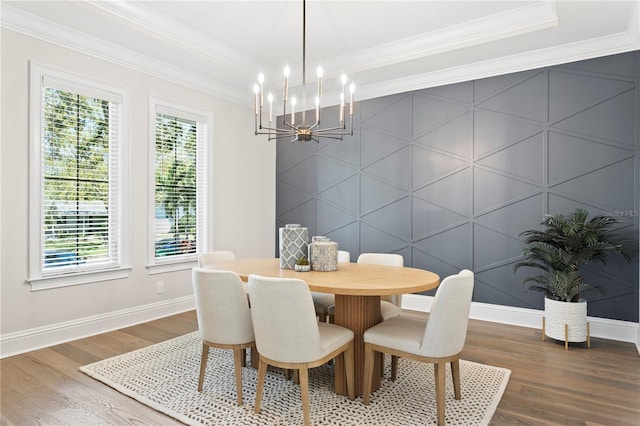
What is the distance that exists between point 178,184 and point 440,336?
3479 mm

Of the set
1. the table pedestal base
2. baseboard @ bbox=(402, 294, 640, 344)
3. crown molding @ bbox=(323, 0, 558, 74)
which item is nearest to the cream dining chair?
the table pedestal base

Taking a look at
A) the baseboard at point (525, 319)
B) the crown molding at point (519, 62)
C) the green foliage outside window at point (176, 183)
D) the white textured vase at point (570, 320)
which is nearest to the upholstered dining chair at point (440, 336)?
the white textured vase at point (570, 320)

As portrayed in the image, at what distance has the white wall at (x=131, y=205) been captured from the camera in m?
3.02

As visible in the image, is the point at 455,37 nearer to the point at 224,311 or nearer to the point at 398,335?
the point at 398,335

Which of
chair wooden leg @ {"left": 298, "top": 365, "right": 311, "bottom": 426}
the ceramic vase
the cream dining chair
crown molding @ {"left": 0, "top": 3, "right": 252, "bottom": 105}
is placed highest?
crown molding @ {"left": 0, "top": 3, "right": 252, "bottom": 105}

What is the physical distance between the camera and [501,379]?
2594mm

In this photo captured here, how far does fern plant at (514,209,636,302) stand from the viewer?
321cm

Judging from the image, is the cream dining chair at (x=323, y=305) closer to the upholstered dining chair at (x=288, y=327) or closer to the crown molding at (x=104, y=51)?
the upholstered dining chair at (x=288, y=327)

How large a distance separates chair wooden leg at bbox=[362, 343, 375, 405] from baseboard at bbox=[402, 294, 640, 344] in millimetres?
2365

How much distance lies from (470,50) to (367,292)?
2910 millimetres

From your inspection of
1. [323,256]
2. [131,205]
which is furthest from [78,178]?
[323,256]

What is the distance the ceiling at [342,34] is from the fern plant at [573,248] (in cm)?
163

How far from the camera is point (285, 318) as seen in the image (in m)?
1.93

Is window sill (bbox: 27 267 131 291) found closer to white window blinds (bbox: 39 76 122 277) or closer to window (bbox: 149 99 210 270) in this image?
white window blinds (bbox: 39 76 122 277)
